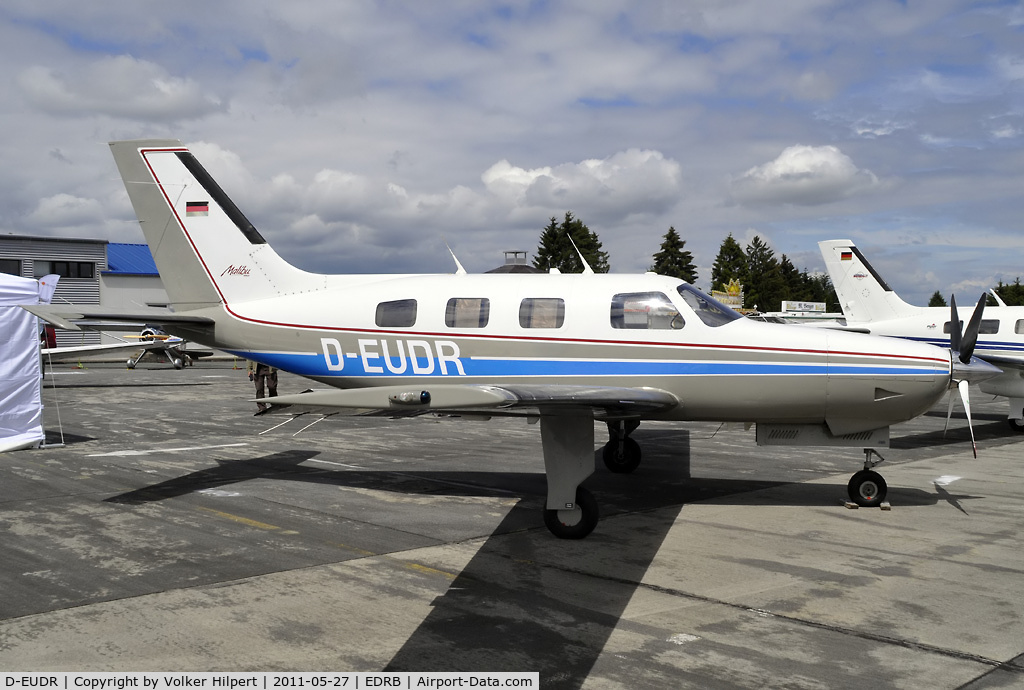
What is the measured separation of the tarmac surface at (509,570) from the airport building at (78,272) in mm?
48858

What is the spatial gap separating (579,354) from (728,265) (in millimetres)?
105653

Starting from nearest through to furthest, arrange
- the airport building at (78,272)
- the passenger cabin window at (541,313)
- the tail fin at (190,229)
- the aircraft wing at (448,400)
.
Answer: the aircraft wing at (448,400), the passenger cabin window at (541,313), the tail fin at (190,229), the airport building at (78,272)

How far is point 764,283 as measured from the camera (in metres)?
114

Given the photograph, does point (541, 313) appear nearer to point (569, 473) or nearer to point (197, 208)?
point (569, 473)

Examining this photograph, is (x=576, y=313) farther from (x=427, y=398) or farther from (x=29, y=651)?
(x=29, y=651)

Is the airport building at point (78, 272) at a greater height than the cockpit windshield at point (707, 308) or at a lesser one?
greater

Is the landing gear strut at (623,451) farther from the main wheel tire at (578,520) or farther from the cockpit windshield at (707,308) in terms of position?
the main wheel tire at (578,520)

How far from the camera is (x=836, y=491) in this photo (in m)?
10.9

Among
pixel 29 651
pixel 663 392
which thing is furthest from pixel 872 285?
pixel 29 651

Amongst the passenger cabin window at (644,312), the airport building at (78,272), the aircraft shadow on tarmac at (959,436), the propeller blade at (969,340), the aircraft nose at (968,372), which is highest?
the airport building at (78,272)

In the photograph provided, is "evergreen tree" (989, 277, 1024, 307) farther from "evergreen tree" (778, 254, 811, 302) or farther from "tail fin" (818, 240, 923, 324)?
"tail fin" (818, 240, 923, 324)

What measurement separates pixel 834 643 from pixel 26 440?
45.3 ft

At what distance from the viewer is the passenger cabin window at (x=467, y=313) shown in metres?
9.81

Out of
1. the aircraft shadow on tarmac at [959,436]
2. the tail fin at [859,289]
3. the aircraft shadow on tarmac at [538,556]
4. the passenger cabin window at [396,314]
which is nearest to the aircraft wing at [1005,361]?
the aircraft shadow on tarmac at [959,436]
